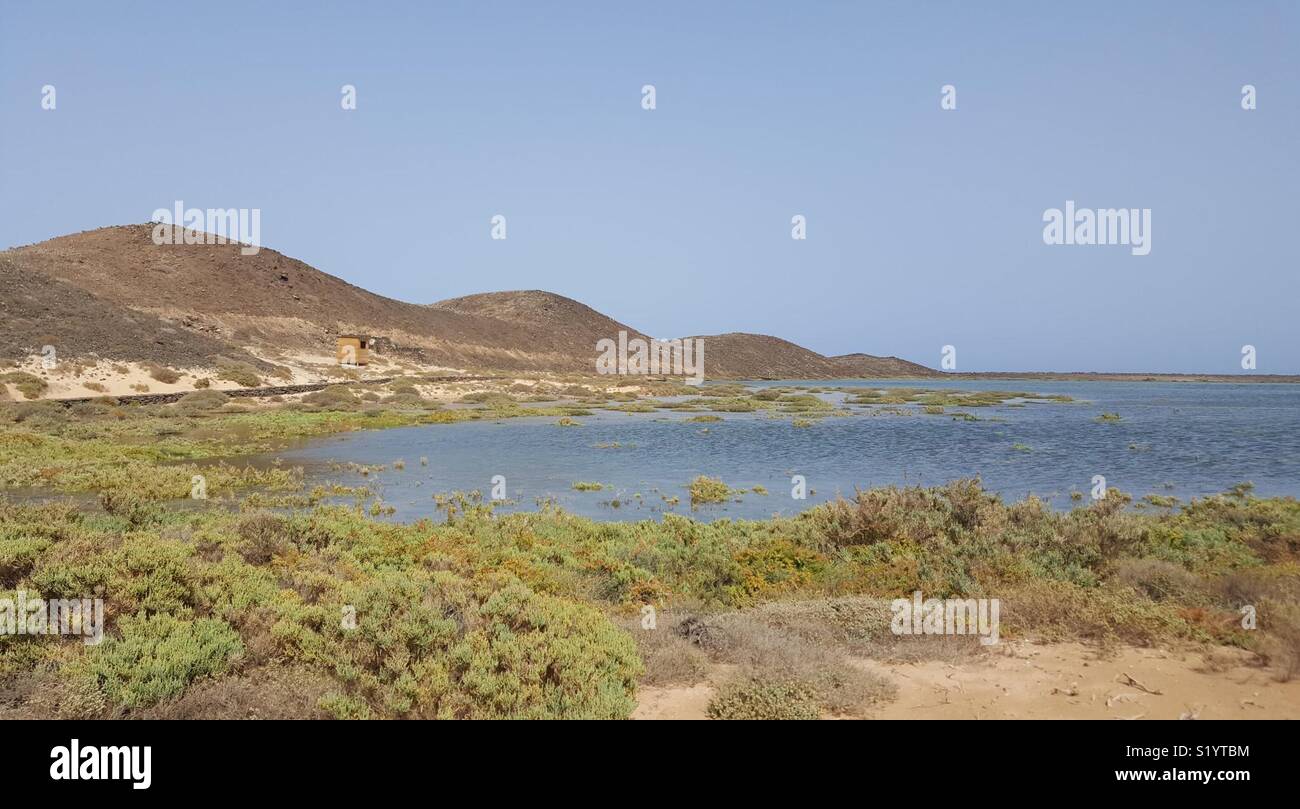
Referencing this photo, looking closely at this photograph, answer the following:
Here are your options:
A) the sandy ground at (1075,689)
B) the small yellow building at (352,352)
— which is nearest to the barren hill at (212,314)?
the small yellow building at (352,352)

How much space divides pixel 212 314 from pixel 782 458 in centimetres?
8063

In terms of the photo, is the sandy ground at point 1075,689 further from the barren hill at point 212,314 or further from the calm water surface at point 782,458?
the barren hill at point 212,314

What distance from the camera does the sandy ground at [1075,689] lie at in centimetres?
576

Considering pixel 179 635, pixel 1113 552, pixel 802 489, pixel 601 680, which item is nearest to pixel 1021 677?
pixel 601 680

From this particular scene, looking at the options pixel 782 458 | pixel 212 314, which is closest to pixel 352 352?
pixel 212 314

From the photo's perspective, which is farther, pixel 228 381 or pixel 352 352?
pixel 352 352

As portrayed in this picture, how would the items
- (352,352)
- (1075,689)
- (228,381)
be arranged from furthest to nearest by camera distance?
1. (352,352)
2. (228,381)
3. (1075,689)

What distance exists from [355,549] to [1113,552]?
38.3 feet

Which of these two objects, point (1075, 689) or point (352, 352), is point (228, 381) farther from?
point (1075, 689)

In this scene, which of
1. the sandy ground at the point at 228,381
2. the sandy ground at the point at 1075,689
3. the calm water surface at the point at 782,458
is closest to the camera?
the sandy ground at the point at 1075,689

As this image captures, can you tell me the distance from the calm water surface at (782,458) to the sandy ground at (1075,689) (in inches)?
406

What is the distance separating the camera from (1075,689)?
246 inches

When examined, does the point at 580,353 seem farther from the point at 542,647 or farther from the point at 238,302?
the point at 542,647

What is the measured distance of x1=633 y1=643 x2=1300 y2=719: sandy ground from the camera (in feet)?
18.9
